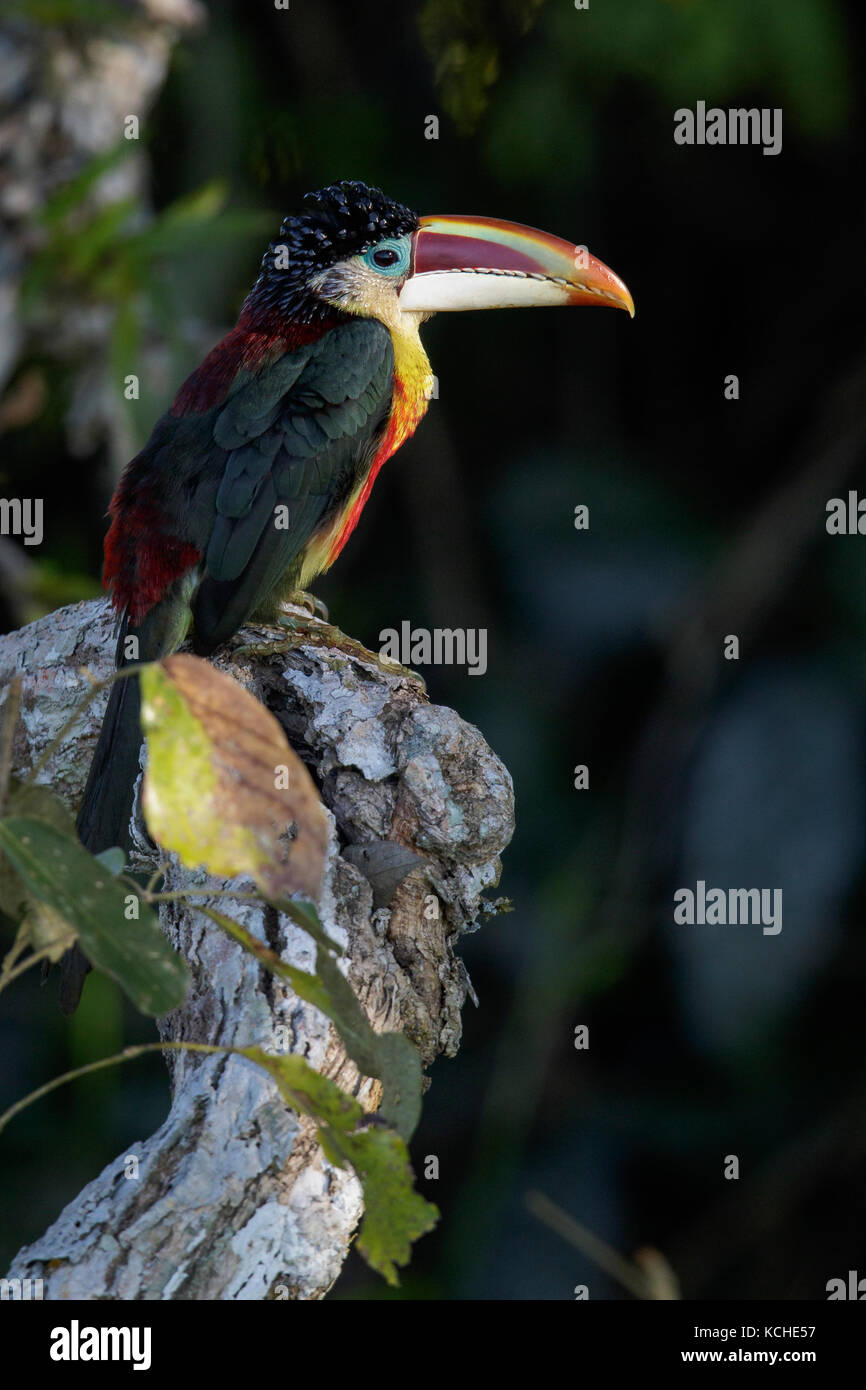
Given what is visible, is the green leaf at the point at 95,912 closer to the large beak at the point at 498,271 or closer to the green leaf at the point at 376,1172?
the green leaf at the point at 376,1172

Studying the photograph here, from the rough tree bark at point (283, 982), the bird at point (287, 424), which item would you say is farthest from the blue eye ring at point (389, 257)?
the rough tree bark at point (283, 982)

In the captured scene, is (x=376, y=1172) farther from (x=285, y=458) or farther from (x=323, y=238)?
(x=323, y=238)

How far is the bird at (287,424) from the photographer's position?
274cm

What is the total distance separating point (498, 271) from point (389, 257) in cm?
22

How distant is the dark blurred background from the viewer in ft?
15.2

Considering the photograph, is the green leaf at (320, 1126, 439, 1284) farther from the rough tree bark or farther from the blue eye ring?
the blue eye ring

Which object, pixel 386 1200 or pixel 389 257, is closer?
A: pixel 386 1200

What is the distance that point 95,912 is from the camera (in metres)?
1.33

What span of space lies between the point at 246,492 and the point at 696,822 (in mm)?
2273

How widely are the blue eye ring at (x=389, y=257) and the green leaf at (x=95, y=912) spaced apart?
2145 mm

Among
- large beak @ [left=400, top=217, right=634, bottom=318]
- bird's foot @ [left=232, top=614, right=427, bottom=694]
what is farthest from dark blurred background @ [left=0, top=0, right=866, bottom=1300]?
bird's foot @ [left=232, top=614, right=427, bottom=694]

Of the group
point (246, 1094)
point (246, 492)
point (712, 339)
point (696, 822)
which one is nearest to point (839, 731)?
point (696, 822)

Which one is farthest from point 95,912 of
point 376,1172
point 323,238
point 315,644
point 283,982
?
point 323,238

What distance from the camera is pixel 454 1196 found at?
500cm
